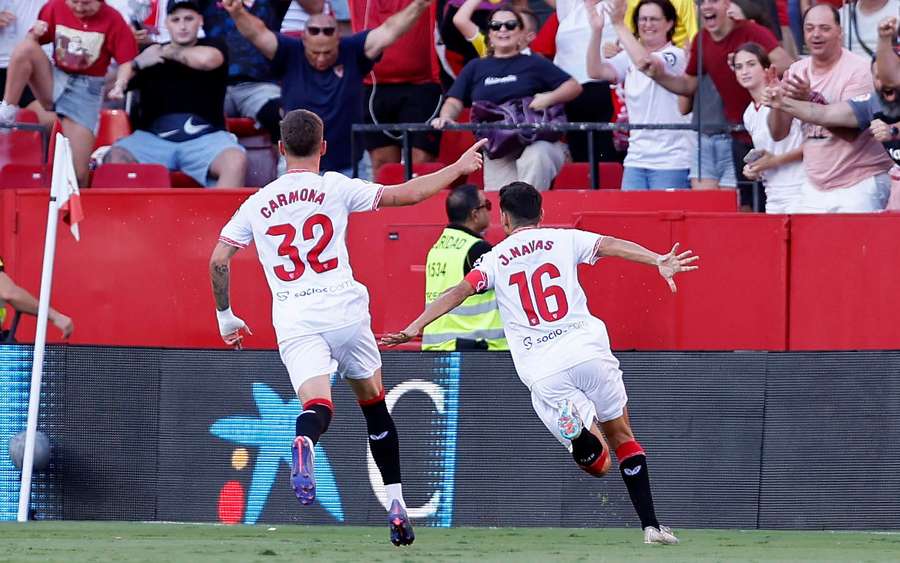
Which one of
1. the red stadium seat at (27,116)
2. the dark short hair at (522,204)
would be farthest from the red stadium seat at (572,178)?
the red stadium seat at (27,116)

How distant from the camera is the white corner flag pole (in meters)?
10.9

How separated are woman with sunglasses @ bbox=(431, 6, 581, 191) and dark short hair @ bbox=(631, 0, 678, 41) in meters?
0.84

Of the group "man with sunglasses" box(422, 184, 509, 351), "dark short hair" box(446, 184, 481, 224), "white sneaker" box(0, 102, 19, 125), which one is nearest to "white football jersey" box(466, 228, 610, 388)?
"man with sunglasses" box(422, 184, 509, 351)

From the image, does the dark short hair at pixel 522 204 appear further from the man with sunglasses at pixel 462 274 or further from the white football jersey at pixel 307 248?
the man with sunglasses at pixel 462 274

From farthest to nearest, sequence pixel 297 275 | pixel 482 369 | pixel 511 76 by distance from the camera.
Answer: pixel 511 76 → pixel 482 369 → pixel 297 275

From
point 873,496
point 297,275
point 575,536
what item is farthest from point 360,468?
point 873,496

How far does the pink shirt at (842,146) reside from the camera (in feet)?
37.5

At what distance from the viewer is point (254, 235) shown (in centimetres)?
873

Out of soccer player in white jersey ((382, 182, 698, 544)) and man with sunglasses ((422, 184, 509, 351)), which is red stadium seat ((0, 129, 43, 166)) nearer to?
man with sunglasses ((422, 184, 509, 351))

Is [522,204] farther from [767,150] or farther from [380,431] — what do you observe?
[767,150]

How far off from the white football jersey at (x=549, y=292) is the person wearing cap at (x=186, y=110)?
4.64m

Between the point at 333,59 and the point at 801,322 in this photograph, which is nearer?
the point at 801,322

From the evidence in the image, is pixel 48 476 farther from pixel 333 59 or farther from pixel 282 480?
pixel 333 59

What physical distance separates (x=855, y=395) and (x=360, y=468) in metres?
3.30
